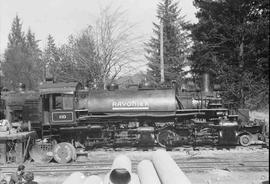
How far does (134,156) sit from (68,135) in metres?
3.21

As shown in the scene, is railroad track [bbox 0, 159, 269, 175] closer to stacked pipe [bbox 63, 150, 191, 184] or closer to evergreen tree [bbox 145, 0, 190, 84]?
stacked pipe [bbox 63, 150, 191, 184]

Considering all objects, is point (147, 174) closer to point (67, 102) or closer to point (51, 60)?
point (67, 102)

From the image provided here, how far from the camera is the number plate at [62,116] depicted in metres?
17.0

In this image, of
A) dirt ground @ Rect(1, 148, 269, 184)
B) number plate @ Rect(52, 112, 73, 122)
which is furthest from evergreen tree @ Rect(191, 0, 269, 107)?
number plate @ Rect(52, 112, 73, 122)

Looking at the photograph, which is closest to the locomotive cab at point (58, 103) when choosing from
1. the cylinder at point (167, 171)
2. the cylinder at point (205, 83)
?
the cylinder at point (205, 83)

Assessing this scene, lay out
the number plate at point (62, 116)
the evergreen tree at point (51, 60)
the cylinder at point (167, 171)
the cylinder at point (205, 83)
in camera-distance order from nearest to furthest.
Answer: the cylinder at point (167, 171), the number plate at point (62, 116), the cylinder at point (205, 83), the evergreen tree at point (51, 60)

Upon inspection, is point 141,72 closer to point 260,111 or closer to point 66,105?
point 260,111

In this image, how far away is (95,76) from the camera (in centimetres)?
3216

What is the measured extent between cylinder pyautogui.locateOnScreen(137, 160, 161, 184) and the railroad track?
3.42 metres

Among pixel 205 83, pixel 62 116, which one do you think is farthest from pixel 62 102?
pixel 205 83

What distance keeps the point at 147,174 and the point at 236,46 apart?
20140mm

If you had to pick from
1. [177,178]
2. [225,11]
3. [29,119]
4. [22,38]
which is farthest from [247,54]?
[22,38]

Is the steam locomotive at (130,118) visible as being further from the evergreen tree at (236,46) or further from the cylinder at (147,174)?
the cylinder at (147,174)

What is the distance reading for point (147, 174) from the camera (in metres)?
8.55
